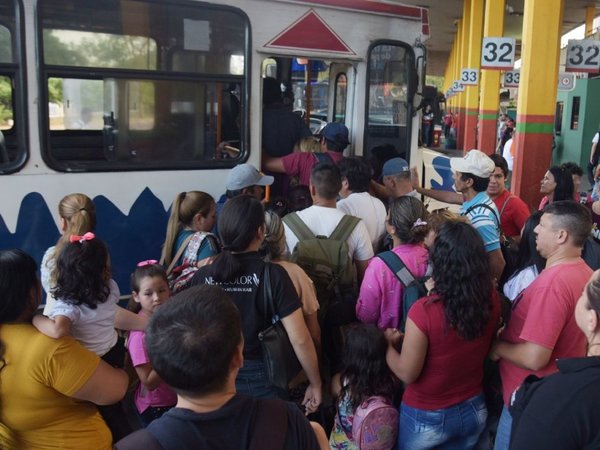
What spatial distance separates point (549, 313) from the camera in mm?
2219

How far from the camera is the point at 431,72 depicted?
186 feet

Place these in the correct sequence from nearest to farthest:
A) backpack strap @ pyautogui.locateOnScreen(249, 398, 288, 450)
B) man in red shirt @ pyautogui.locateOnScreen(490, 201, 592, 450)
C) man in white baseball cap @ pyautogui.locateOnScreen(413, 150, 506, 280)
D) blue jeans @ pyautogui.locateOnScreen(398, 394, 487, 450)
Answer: backpack strap @ pyautogui.locateOnScreen(249, 398, 288, 450)
man in red shirt @ pyautogui.locateOnScreen(490, 201, 592, 450)
blue jeans @ pyautogui.locateOnScreen(398, 394, 487, 450)
man in white baseball cap @ pyautogui.locateOnScreen(413, 150, 506, 280)

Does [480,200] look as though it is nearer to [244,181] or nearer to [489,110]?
[244,181]

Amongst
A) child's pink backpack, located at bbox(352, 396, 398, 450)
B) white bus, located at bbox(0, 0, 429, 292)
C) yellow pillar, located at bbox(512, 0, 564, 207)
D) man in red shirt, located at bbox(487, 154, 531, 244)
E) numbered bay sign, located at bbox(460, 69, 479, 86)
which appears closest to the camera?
child's pink backpack, located at bbox(352, 396, 398, 450)

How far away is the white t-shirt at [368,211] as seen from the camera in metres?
3.75

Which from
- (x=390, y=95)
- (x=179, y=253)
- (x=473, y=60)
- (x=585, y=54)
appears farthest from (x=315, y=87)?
(x=473, y=60)

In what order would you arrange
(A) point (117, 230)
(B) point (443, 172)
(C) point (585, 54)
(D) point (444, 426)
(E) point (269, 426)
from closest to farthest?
(E) point (269, 426), (D) point (444, 426), (A) point (117, 230), (B) point (443, 172), (C) point (585, 54)

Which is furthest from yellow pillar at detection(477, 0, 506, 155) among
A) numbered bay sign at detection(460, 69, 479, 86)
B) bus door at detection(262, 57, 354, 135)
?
bus door at detection(262, 57, 354, 135)

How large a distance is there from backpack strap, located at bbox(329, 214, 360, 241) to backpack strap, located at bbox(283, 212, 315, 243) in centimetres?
13

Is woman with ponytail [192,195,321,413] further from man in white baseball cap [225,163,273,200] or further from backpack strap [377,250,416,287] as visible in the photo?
man in white baseball cap [225,163,273,200]

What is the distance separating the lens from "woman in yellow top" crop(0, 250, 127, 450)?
191 cm

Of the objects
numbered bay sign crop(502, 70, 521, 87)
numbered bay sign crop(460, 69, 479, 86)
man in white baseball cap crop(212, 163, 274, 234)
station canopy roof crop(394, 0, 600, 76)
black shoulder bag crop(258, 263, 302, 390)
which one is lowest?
black shoulder bag crop(258, 263, 302, 390)

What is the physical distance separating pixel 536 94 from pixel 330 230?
832cm

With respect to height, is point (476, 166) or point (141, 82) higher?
point (141, 82)
